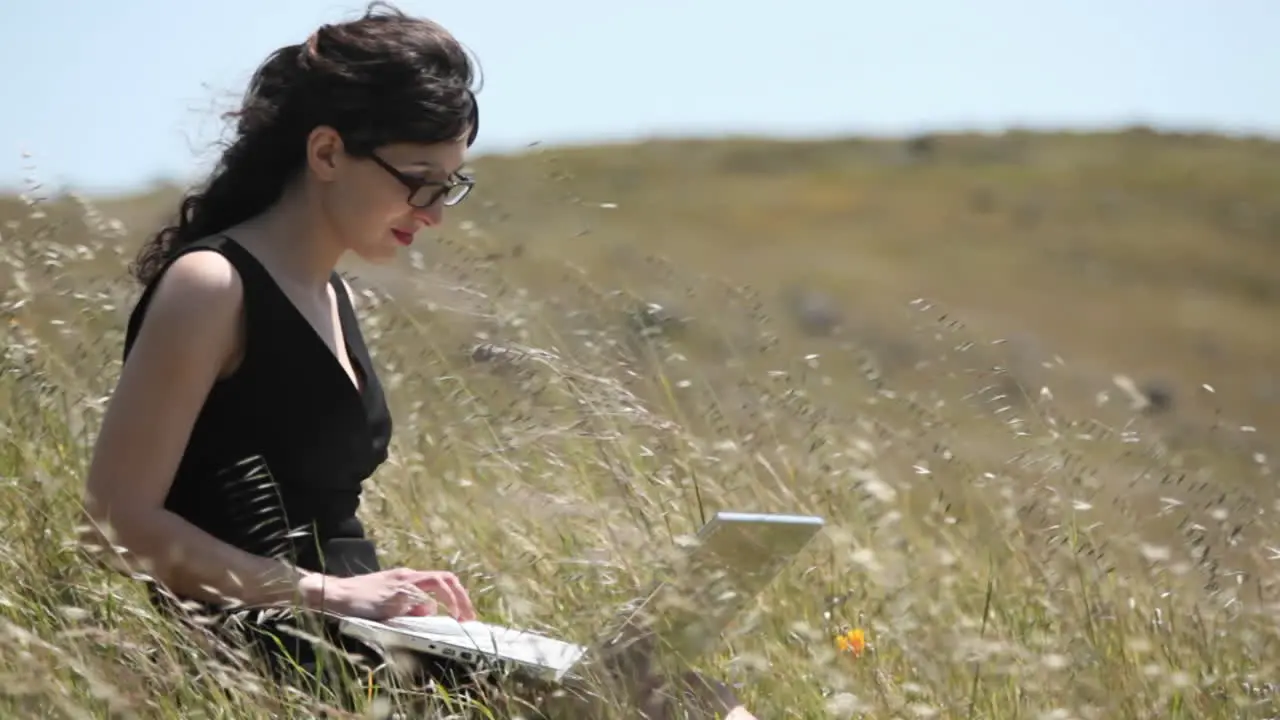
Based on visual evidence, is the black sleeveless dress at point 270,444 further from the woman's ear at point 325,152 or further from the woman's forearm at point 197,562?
the woman's ear at point 325,152

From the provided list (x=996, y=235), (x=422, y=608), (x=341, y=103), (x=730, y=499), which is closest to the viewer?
(x=422, y=608)

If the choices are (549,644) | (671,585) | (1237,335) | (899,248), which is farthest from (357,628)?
(899,248)

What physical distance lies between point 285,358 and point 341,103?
1.42 feet

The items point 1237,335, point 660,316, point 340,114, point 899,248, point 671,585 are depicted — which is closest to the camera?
point 671,585

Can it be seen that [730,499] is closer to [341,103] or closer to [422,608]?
[422,608]

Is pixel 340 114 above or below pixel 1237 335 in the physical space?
above

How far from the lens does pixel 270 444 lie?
2531mm

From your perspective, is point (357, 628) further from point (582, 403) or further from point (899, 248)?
point (899, 248)

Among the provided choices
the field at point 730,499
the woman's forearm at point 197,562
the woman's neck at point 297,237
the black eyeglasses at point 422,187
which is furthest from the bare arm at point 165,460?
the black eyeglasses at point 422,187

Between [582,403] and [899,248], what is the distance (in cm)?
5206

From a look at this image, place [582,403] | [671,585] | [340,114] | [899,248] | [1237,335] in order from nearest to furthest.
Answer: [671,585] < [340,114] < [582,403] < [1237,335] < [899,248]

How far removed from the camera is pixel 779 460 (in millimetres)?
3949

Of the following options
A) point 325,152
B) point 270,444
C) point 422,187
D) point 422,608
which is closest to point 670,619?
point 422,608

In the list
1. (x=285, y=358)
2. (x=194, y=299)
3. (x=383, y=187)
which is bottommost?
(x=285, y=358)
